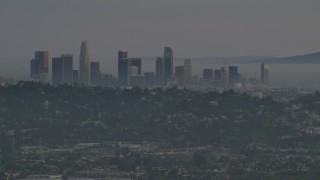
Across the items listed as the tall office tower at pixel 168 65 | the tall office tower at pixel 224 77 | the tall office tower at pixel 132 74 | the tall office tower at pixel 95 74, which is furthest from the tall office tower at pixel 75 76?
the tall office tower at pixel 224 77

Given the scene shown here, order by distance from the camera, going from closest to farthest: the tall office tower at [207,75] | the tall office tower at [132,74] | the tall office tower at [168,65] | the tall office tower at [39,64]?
the tall office tower at [132,74] → the tall office tower at [168,65] → the tall office tower at [39,64] → the tall office tower at [207,75]

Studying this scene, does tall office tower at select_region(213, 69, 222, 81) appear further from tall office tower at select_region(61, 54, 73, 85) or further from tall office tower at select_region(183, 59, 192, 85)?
tall office tower at select_region(61, 54, 73, 85)

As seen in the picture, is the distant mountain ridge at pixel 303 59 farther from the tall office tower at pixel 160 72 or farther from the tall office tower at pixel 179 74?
the tall office tower at pixel 160 72

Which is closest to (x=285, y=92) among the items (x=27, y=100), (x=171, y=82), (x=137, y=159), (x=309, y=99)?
(x=171, y=82)

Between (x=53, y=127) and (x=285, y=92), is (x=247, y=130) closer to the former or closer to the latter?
(x=53, y=127)

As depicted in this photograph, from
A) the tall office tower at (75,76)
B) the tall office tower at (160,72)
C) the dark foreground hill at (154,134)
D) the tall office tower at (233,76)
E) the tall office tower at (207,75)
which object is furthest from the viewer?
the tall office tower at (207,75)

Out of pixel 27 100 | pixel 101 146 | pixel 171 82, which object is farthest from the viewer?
pixel 171 82

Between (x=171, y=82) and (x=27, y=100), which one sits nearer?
(x=27, y=100)
